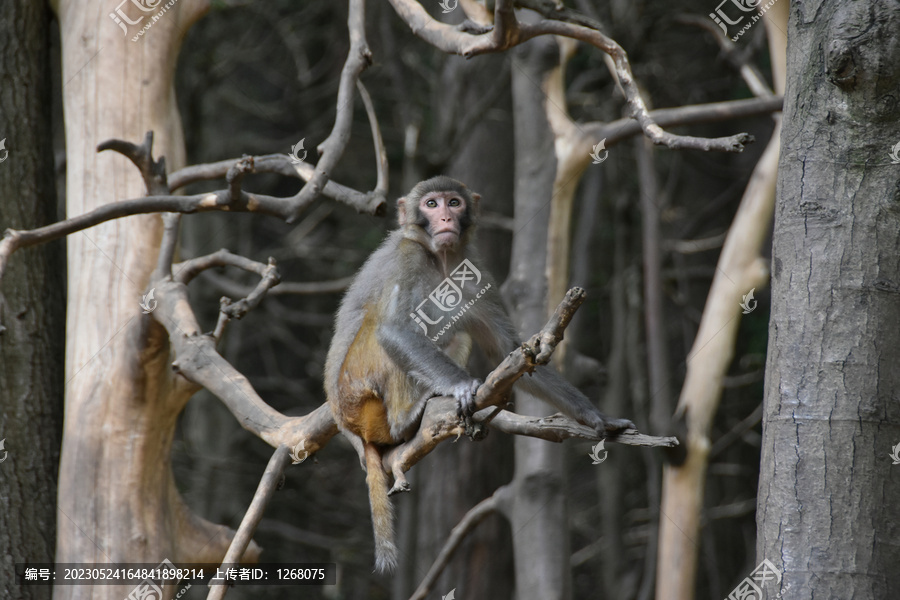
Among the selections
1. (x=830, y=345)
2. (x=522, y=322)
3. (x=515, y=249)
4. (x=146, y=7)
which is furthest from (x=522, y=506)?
(x=146, y=7)

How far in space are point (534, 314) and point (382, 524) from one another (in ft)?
7.34

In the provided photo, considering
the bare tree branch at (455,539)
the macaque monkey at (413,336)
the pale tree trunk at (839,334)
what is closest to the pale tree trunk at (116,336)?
the macaque monkey at (413,336)

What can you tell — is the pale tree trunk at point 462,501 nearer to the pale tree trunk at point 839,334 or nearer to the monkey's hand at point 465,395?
the monkey's hand at point 465,395

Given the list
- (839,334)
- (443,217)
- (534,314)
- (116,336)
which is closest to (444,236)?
(443,217)

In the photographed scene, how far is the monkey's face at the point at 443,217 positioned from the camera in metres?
4.72

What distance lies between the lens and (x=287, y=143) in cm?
1018

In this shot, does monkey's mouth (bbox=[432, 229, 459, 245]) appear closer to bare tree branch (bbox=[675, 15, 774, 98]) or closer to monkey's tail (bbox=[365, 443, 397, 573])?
monkey's tail (bbox=[365, 443, 397, 573])

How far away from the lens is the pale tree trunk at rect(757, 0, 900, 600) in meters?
2.77

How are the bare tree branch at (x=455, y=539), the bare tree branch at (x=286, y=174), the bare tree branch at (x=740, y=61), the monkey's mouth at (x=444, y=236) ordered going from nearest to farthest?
1. the bare tree branch at (x=286, y=174)
2. the monkey's mouth at (x=444, y=236)
3. the bare tree branch at (x=455, y=539)
4. the bare tree branch at (x=740, y=61)

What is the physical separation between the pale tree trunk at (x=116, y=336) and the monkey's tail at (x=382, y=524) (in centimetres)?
163

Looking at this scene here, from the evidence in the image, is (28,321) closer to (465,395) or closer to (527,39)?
(465,395)

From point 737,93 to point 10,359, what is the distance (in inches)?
292

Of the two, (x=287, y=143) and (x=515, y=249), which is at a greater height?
(x=287, y=143)

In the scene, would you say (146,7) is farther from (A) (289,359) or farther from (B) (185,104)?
(A) (289,359)
